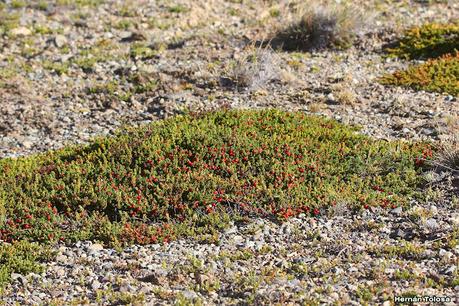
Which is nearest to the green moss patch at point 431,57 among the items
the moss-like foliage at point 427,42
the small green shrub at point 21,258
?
the moss-like foliage at point 427,42

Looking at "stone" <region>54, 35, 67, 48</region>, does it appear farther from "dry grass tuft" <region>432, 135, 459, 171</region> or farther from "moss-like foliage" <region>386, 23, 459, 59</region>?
"dry grass tuft" <region>432, 135, 459, 171</region>

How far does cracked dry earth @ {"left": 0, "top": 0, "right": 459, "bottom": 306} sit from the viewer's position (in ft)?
24.3

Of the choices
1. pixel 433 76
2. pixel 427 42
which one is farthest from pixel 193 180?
pixel 427 42

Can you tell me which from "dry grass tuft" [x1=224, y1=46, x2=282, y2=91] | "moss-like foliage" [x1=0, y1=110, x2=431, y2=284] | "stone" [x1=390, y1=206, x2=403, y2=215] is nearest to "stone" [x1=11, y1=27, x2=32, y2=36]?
"dry grass tuft" [x1=224, y1=46, x2=282, y2=91]

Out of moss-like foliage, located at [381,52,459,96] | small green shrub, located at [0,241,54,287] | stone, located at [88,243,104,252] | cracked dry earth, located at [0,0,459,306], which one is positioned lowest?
stone, located at [88,243,104,252]

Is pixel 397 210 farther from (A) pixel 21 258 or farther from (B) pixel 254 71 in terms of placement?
(B) pixel 254 71

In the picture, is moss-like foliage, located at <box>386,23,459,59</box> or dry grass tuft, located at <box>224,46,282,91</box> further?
moss-like foliage, located at <box>386,23,459,59</box>

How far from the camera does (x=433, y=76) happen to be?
44.0 feet

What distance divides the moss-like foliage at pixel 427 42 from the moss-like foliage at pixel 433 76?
1.89ft

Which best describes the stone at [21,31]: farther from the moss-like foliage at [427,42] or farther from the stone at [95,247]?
the stone at [95,247]

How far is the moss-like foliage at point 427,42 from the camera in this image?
14742 mm

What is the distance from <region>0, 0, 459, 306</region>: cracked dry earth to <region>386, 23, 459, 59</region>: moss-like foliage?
16.2 inches

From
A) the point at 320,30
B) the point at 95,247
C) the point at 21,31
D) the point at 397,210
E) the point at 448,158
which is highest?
the point at 320,30

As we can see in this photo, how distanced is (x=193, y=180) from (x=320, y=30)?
7408mm
